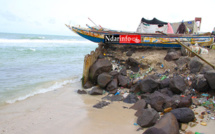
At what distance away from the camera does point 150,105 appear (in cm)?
529

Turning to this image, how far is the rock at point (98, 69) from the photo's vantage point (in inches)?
312

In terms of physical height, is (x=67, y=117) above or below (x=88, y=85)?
below

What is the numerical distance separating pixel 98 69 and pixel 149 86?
2553 millimetres

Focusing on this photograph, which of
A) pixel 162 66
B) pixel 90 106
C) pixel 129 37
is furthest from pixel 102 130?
pixel 129 37

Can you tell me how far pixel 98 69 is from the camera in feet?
25.9

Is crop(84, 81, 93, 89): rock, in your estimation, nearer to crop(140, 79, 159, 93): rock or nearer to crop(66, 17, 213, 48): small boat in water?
crop(140, 79, 159, 93): rock

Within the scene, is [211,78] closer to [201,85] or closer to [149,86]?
[201,85]

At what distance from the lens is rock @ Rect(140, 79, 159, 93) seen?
6.29 metres

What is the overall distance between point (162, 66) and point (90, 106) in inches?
157

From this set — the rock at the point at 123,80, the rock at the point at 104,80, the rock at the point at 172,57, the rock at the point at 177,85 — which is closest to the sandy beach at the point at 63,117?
the rock at the point at 104,80

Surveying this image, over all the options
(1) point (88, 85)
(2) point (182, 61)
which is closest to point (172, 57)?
(2) point (182, 61)

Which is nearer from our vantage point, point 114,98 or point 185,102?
point 185,102

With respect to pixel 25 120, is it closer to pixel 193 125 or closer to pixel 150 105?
pixel 150 105

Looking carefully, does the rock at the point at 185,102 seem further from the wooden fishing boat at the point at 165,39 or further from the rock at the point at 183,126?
the wooden fishing boat at the point at 165,39
